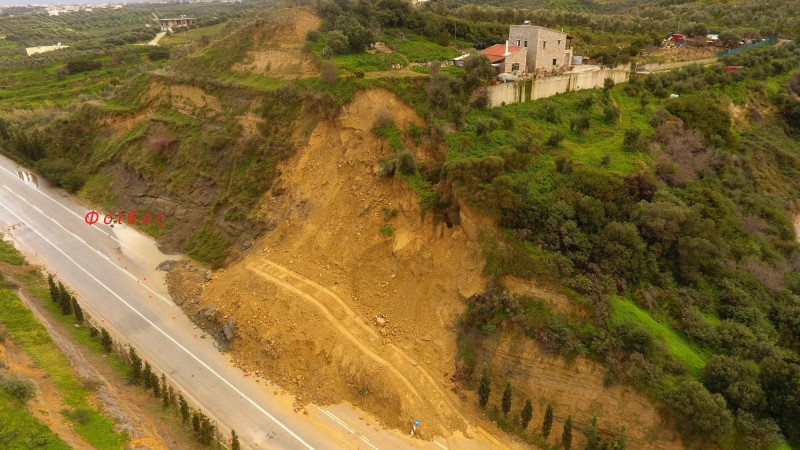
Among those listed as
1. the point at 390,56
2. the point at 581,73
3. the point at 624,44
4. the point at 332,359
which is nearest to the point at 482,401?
the point at 332,359

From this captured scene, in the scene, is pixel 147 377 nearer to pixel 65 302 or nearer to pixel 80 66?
pixel 65 302

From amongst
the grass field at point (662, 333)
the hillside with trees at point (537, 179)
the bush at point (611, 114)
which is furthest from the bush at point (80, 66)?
the grass field at point (662, 333)

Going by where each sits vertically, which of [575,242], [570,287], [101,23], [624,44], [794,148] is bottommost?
[570,287]

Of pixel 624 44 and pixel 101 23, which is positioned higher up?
pixel 101 23

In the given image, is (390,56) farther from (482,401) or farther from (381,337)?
(482,401)

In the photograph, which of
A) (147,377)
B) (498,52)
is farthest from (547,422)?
(498,52)

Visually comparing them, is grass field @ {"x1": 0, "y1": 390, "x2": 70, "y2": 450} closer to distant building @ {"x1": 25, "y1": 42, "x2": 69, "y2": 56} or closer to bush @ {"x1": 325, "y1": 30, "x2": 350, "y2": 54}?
bush @ {"x1": 325, "y1": 30, "x2": 350, "y2": 54}
